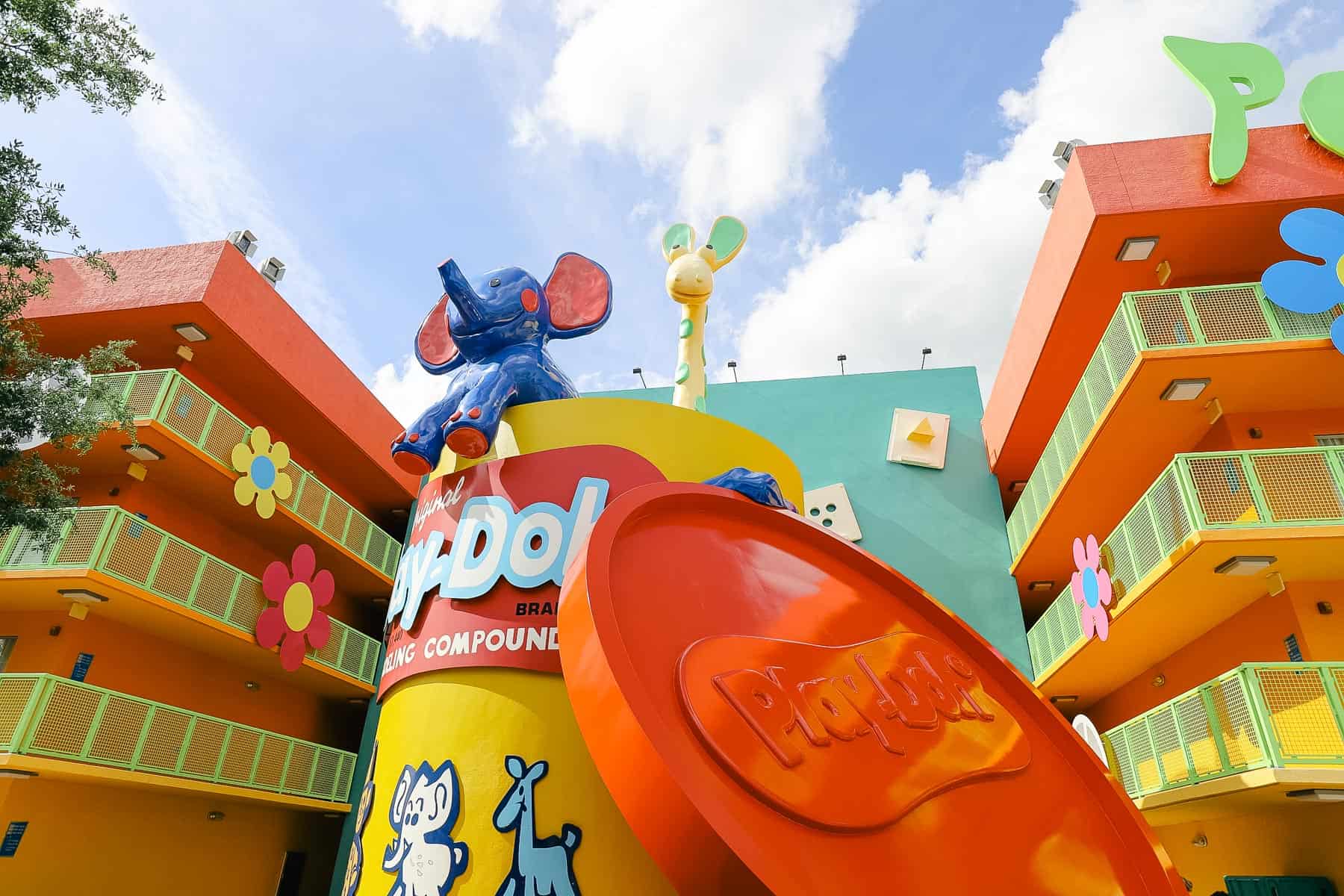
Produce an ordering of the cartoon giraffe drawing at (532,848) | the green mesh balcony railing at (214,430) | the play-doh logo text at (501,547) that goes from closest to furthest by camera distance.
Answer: the cartoon giraffe drawing at (532,848), the play-doh logo text at (501,547), the green mesh balcony railing at (214,430)

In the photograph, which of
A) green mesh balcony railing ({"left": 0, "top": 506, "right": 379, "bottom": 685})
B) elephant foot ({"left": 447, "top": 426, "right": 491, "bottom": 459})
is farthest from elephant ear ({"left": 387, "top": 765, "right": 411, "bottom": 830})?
green mesh balcony railing ({"left": 0, "top": 506, "right": 379, "bottom": 685})

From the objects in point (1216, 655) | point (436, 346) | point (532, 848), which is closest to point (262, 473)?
point (436, 346)

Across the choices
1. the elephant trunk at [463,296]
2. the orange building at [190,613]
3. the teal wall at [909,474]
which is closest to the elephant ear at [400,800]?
the elephant trunk at [463,296]

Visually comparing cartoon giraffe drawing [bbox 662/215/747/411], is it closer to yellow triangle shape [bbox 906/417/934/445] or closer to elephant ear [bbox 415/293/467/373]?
elephant ear [bbox 415/293/467/373]

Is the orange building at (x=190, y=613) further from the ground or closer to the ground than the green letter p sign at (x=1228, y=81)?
closer to the ground

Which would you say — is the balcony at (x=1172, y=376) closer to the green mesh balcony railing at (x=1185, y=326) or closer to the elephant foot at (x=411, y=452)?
the green mesh balcony railing at (x=1185, y=326)

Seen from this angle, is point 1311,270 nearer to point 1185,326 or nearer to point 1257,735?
point 1185,326

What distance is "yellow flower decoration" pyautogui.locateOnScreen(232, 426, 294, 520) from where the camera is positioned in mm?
16422

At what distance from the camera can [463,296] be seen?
10.7 meters

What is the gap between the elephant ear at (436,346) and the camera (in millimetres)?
12383

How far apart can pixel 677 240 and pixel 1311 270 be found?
9.52m

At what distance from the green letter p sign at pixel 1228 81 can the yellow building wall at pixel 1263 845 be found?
30.3 feet

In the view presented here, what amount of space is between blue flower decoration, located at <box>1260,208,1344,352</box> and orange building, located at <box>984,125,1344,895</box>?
0.20 metres

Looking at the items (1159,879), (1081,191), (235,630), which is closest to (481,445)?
(1159,879)
